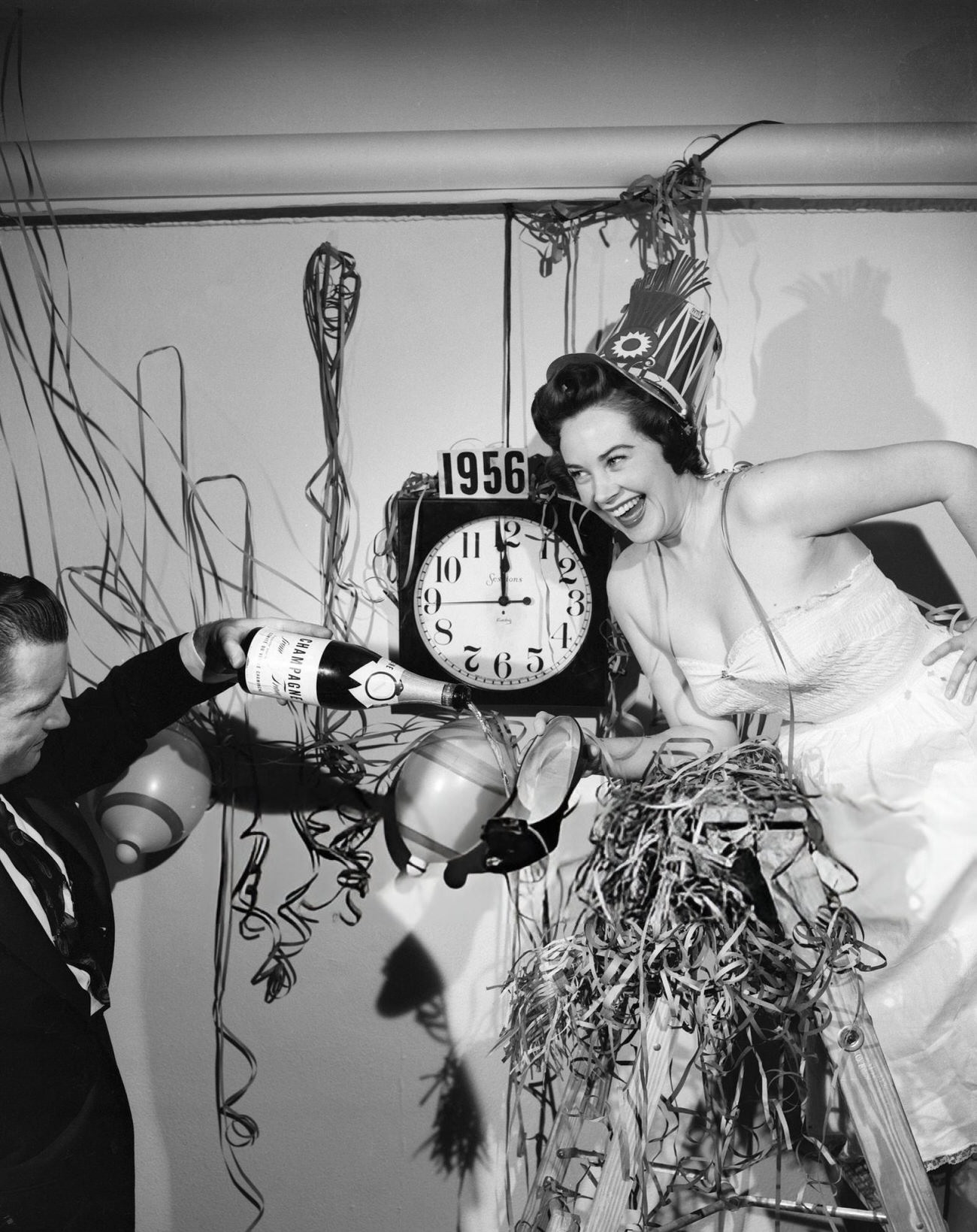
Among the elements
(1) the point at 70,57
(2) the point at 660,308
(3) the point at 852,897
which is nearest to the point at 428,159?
(2) the point at 660,308

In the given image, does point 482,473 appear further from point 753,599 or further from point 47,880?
point 47,880

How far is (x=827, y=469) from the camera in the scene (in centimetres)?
132

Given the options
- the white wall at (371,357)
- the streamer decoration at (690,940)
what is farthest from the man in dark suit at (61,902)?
the streamer decoration at (690,940)

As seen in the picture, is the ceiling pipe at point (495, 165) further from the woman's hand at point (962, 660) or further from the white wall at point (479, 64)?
A: the woman's hand at point (962, 660)

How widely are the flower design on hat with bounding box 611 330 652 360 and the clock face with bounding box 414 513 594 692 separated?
0.31m

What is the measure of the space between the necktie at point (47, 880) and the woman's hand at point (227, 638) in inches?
12.1

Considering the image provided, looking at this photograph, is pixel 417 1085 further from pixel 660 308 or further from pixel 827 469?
pixel 660 308

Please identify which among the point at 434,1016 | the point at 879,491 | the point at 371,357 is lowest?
the point at 434,1016

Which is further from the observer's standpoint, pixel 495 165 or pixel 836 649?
pixel 495 165

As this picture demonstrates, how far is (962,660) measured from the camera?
4.34ft

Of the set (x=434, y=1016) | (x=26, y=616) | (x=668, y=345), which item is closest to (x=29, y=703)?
(x=26, y=616)

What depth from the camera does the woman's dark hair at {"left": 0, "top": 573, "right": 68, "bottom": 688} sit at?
1242 mm

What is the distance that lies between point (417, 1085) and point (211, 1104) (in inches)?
12.8

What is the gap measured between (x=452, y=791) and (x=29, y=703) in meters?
0.54
